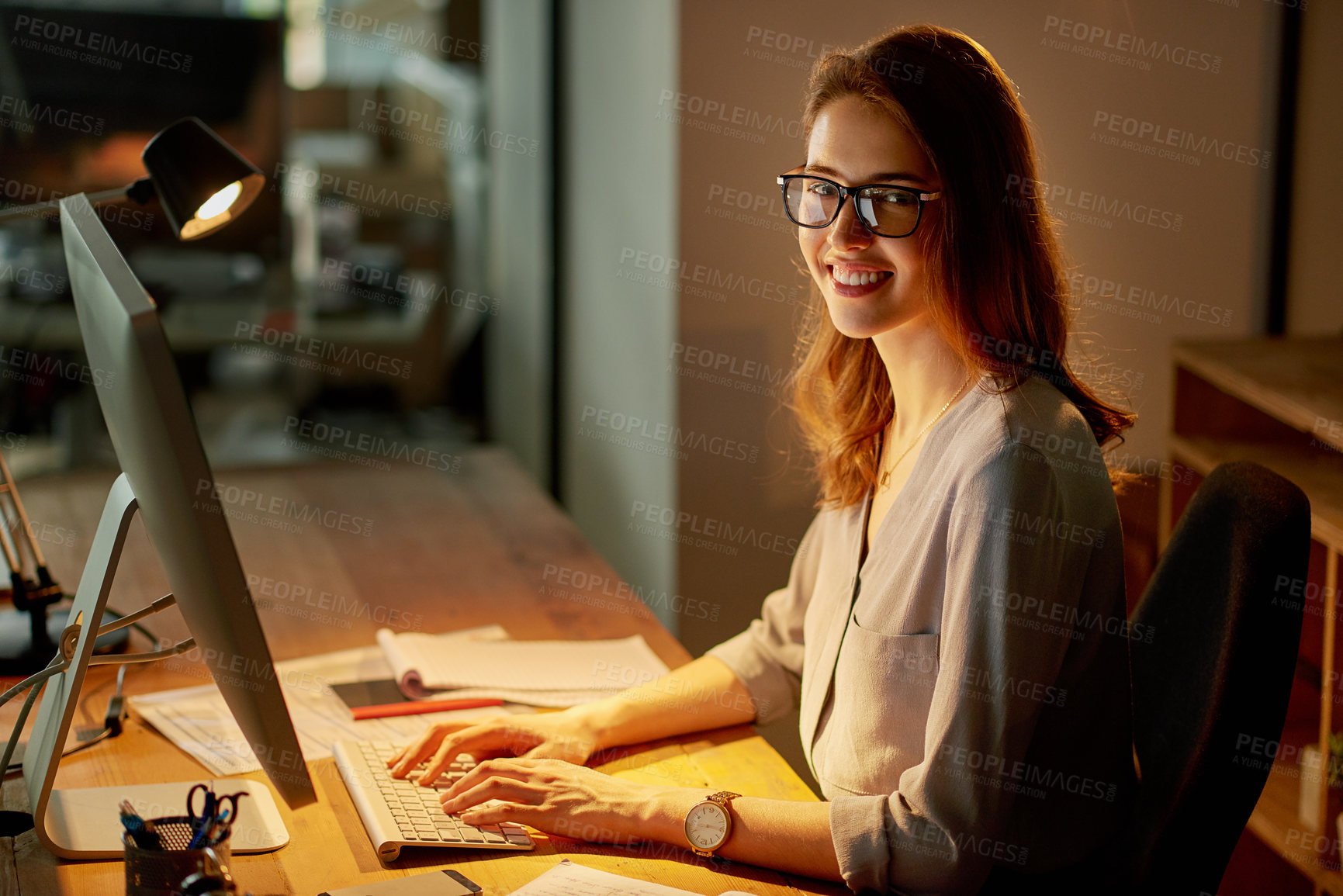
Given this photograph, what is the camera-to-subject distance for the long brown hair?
3.87ft

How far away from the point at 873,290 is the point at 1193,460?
114cm

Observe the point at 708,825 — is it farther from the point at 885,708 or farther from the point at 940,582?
the point at 940,582

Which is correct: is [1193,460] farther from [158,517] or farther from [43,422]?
[43,422]

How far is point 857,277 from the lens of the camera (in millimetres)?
1274

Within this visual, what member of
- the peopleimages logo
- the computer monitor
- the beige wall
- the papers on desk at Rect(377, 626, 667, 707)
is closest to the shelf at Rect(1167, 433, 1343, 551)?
the beige wall

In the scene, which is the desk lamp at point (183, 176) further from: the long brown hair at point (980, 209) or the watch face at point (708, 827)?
the watch face at point (708, 827)

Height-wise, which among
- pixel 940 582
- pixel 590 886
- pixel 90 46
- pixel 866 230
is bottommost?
pixel 590 886

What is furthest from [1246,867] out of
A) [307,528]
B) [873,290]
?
[307,528]

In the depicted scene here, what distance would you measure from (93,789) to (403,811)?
0.35m

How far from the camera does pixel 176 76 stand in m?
3.99

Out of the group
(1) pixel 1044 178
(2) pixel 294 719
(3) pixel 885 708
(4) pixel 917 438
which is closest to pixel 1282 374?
(1) pixel 1044 178

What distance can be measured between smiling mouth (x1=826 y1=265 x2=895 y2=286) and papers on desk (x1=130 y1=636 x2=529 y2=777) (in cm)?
66

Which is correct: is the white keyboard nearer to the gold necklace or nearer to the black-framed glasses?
the gold necklace

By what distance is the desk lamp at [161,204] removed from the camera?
135 centimetres
